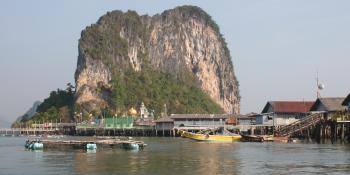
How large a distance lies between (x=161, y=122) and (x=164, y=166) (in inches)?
2750

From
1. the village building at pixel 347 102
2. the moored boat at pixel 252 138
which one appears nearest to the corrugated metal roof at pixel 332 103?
the village building at pixel 347 102

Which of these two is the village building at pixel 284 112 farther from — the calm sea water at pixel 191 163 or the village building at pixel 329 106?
the calm sea water at pixel 191 163

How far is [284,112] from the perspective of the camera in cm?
8412

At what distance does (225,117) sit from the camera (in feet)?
343

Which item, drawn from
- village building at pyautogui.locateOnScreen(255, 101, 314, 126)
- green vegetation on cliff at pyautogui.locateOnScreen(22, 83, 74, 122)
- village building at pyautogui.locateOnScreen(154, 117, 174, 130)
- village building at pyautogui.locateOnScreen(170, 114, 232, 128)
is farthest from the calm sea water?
green vegetation on cliff at pyautogui.locateOnScreen(22, 83, 74, 122)

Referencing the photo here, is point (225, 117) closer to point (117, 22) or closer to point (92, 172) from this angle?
point (92, 172)

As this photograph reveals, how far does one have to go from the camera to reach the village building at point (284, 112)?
84125 millimetres

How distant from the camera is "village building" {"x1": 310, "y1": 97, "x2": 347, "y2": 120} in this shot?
7181 cm

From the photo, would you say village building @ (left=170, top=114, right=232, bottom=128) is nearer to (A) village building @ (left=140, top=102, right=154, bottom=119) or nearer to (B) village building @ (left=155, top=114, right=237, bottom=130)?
(B) village building @ (left=155, top=114, right=237, bottom=130)

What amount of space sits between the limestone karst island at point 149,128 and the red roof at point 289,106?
0.49 ft

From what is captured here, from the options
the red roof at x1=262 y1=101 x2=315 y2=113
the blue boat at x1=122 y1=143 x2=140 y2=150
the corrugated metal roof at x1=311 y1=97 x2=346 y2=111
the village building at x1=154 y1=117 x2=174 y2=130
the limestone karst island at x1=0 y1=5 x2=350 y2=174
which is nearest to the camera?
the limestone karst island at x1=0 y1=5 x2=350 y2=174

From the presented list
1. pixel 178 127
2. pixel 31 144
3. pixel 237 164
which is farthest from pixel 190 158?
pixel 178 127

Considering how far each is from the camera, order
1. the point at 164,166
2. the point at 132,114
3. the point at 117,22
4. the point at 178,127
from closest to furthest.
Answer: the point at 164,166 < the point at 178,127 < the point at 132,114 < the point at 117,22

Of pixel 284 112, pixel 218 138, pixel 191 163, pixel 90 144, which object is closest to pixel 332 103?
pixel 284 112
